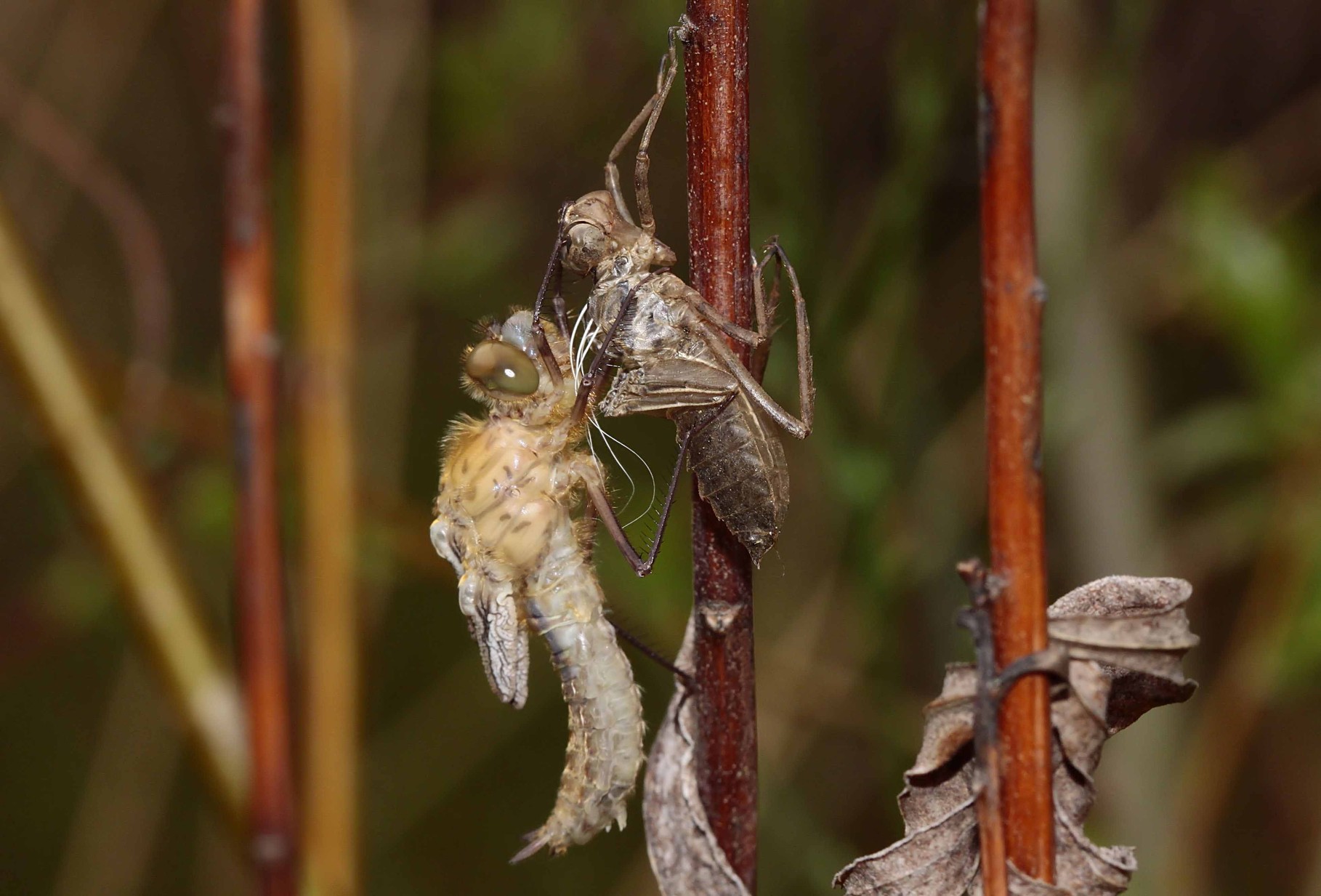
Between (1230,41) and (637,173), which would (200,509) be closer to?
(637,173)

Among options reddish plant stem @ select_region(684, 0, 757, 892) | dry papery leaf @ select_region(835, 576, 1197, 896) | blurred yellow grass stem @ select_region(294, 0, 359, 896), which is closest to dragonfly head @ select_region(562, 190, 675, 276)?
blurred yellow grass stem @ select_region(294, 0, 359, 896)

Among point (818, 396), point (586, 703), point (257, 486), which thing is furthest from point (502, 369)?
point (818, 396)

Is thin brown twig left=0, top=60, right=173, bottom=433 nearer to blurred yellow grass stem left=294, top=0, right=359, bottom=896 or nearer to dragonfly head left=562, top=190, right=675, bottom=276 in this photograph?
blurred yellow grass stem left=294, top=0, right=359, bottom=896

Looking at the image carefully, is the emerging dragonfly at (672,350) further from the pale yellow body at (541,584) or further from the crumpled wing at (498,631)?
the crumpled wing at (498,631)

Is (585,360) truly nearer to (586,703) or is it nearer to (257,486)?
(586,703)

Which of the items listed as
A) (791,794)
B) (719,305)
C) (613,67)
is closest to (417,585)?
(613,67)

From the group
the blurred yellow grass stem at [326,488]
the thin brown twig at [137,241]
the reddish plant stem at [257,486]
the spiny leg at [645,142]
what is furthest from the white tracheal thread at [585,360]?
the reddish plant stem at [257,486]
